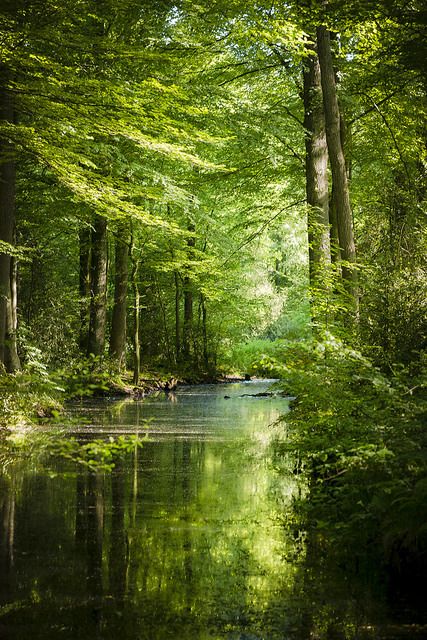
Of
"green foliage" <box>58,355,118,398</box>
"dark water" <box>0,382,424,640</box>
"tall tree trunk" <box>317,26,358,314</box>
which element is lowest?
"dark water" <box>0,382,424,640</box>

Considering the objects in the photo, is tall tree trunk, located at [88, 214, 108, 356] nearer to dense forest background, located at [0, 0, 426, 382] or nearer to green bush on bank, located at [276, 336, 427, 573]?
dense forest background, located at [0, 0, 426, 382]

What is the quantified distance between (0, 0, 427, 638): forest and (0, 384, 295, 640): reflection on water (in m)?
0.67

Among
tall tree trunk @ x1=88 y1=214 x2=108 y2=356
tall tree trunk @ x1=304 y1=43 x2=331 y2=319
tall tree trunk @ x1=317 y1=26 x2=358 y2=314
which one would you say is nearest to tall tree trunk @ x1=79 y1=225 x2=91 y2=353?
tall tree trunk @ x1=88 y1=214 x2=108 y2=356

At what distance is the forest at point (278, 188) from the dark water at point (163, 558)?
53 cm

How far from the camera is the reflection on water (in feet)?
16.2

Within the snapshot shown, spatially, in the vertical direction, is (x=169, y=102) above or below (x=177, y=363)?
above

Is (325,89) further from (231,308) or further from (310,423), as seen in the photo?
(231,308)

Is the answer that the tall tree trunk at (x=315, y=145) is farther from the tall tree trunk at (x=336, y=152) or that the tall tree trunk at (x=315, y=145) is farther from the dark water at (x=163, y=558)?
the dark water at (x=163, y=558)

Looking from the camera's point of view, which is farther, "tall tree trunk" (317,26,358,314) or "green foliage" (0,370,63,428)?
"green foliage" (0,370,63,428)

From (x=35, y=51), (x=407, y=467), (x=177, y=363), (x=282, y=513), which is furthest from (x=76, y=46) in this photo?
(x=177, y=363)

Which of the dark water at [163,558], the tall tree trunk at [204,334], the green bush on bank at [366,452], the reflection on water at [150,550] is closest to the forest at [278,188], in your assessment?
the green bush on bank at [366,452]

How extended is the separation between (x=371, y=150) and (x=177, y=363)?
51.2 feet

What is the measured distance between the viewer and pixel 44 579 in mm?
5723

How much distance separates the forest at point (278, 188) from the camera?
6918 millimetres
